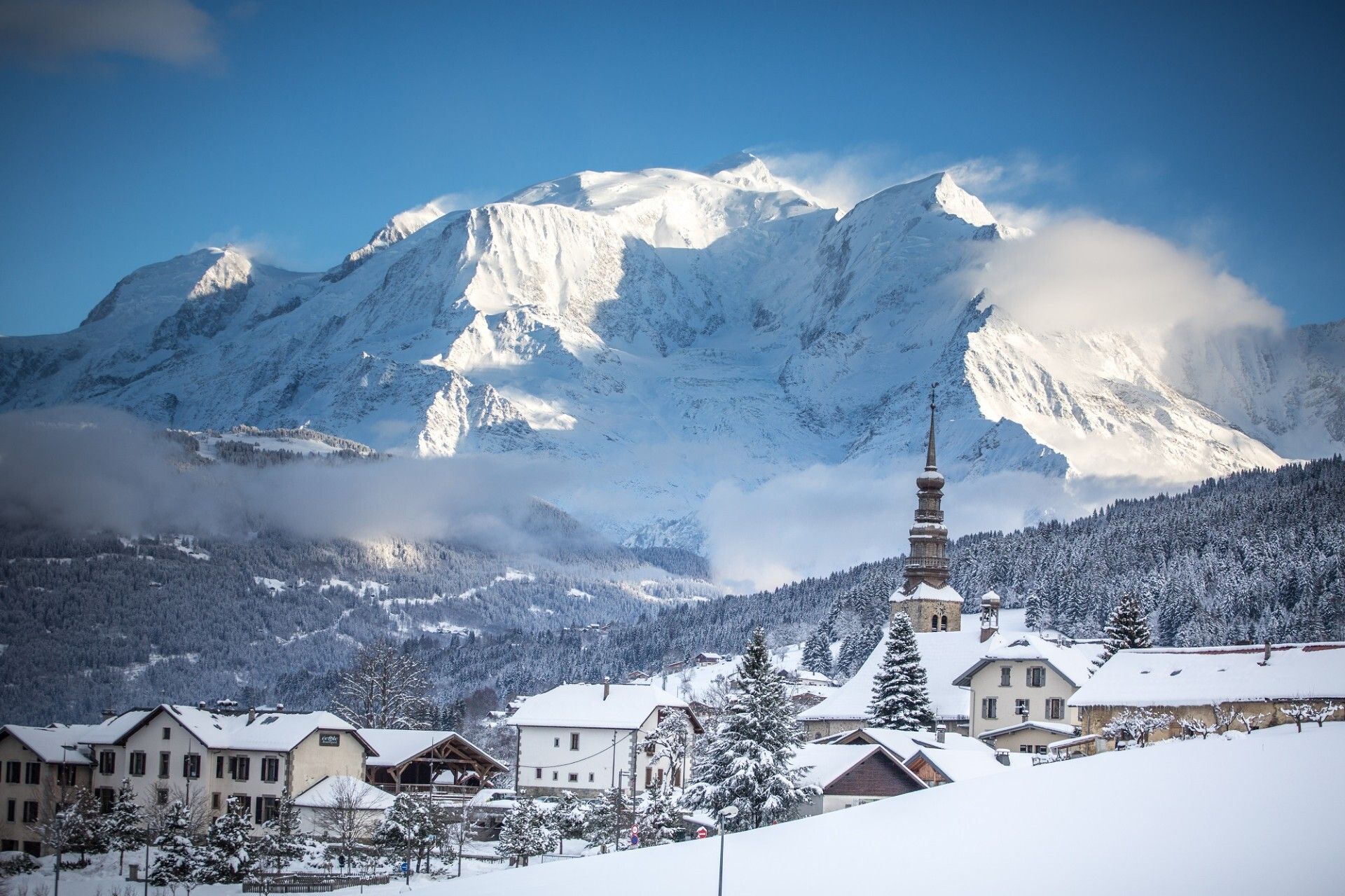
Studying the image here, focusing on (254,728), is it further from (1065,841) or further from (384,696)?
(1065,841)

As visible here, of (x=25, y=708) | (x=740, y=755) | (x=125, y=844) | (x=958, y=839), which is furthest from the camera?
(x=25, y=708)

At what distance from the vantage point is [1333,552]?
15538 centimetres

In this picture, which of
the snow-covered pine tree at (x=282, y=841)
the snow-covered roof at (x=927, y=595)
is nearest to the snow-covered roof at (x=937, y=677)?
the snow-covered roof at (x=927, y=595)

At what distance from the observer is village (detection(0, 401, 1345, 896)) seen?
71500 mm

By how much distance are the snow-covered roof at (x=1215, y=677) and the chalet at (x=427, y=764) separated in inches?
1312

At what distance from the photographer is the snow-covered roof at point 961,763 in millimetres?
80875

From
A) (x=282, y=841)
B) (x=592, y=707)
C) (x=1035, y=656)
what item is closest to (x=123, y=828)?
(x=282, y=841)

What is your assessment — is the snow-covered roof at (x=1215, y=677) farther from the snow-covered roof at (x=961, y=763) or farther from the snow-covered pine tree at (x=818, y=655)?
the snow-covered pine tree at (x=818, y=655)

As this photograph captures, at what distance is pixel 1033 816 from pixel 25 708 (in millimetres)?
159639

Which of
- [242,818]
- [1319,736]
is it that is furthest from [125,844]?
[1319,736]

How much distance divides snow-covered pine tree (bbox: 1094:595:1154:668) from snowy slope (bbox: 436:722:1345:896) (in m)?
47.7

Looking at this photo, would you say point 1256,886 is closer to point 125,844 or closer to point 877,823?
point 877,823

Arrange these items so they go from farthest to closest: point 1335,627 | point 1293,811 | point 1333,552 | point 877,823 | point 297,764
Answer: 1. point 1333,552
2. point 1335,627
3. point 297,764
4. point 877,823
5. point 1293,811

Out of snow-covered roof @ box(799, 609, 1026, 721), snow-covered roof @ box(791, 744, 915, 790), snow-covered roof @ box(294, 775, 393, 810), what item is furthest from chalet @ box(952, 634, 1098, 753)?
snow-covered roof @ box(294, 775, 393, 810)
